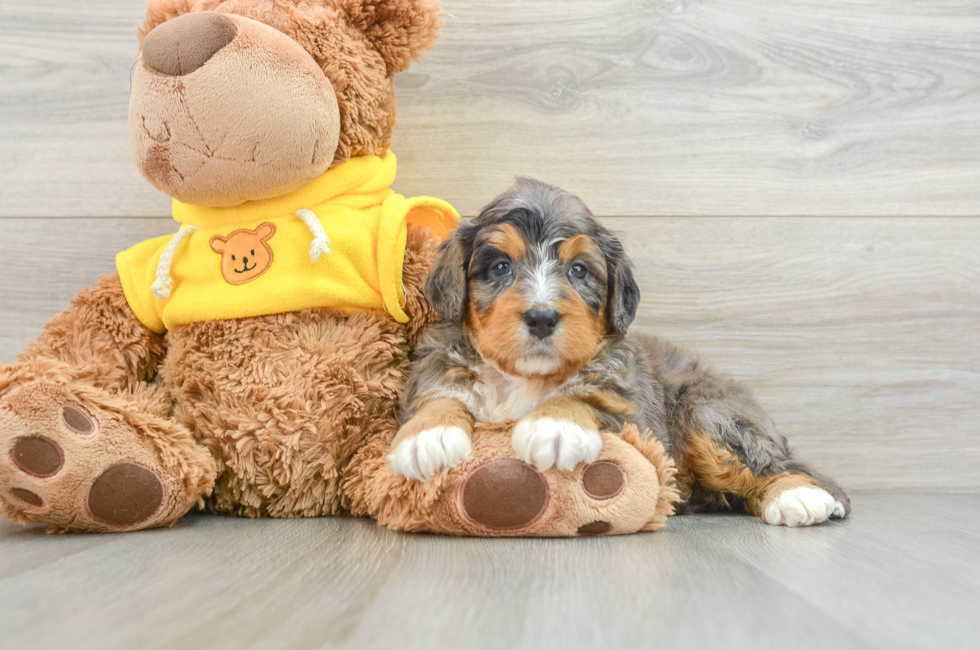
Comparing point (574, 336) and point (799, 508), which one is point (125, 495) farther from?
point (799, 508)

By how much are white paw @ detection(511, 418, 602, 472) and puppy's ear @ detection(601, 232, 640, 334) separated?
418mm

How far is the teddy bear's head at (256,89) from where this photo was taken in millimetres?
1951

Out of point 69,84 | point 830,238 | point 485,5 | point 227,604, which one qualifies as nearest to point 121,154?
point 69,84

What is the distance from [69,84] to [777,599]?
9.51ft

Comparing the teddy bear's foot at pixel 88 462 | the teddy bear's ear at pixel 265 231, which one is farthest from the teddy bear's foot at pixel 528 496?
the teddy bear's ear at pixel 265 231

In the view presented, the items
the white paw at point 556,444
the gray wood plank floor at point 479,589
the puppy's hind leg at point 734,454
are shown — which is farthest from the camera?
the puppy's hind leg at point 734,454

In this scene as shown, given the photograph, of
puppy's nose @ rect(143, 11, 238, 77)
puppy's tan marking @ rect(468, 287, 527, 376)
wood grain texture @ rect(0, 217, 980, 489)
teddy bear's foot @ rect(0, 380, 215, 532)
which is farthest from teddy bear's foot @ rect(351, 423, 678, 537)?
puppy's nose @ rect(143, 11, 238, 77)

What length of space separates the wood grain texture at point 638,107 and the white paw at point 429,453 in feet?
4.04

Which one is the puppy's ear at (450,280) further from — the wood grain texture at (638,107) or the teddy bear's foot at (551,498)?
the wood grain texture at (638,107)

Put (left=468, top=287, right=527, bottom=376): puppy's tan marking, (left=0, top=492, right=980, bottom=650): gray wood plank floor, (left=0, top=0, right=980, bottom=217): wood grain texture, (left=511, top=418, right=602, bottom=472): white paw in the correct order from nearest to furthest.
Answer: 1. (left=0, top=492, right=980, bottom=650): gray wood plank floor
2. (left=511, top=418, right=602, bottom=472): white paw
3. (left=468, top=287, right=527, bottom=376): puppy's tan marking
4. (left=0, top=0, right=980, bottom=217): wood grain texture

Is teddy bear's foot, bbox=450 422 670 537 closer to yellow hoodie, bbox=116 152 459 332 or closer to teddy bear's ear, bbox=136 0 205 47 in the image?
yellow hoodie, bbox=116 152 459 332

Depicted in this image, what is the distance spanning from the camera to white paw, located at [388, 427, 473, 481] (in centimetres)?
178

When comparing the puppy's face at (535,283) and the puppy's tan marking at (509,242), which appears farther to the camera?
the puppy's tan marking at (509,242)

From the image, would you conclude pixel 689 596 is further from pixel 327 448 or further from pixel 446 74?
pixel 446 74
